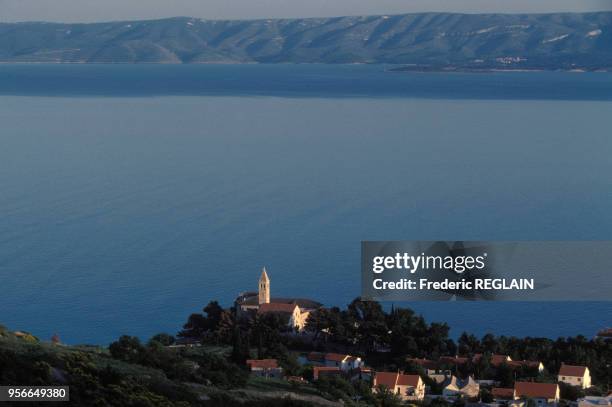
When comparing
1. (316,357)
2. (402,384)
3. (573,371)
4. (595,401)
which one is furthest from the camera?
(316,357)

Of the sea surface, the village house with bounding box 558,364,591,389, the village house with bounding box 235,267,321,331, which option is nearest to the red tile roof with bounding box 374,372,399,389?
the village house with bounding box 558,364,591,389

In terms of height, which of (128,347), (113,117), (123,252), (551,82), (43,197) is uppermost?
(551,82)

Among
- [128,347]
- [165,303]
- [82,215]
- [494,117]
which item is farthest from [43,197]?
[494,117]

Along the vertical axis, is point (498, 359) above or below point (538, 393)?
above

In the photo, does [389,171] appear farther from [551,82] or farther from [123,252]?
[551,82]

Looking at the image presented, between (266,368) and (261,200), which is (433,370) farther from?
(261,200)

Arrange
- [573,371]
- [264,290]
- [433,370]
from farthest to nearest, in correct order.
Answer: [264,290] → [433,370] → [573,371]

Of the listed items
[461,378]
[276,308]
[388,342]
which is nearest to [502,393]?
[461,378]
